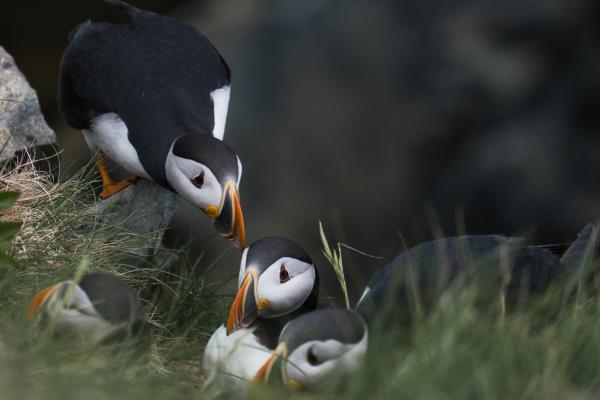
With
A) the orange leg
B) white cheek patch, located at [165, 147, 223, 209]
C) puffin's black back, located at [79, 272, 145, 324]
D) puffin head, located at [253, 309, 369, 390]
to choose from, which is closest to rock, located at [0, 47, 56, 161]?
the orange leg

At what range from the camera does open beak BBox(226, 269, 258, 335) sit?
3.78 m

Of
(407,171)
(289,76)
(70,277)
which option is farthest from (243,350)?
(289,76)

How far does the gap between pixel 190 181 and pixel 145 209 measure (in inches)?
31.2

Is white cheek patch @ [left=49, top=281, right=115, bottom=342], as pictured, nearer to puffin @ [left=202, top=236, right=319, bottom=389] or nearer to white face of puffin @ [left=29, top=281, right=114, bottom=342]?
white face of puffin @ [left=29, top=281, right=114, bottom=342]

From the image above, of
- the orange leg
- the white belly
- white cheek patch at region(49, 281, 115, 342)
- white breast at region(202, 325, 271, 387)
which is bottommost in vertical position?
the orange leg

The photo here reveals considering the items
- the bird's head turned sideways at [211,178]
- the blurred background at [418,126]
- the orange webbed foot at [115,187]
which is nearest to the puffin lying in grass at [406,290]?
the bird's head turned sideways at [211,178]

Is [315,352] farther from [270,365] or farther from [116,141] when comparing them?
[116,141]

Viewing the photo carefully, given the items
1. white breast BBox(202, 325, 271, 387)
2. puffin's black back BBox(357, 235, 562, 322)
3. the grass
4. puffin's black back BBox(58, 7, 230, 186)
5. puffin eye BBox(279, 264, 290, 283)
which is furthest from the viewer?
puffin's black back BBox(58, 7, 230, 186)

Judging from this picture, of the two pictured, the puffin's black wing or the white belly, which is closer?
the puffin's black wing

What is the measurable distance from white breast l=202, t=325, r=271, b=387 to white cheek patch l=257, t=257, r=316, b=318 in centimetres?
15

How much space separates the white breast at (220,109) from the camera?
481cm

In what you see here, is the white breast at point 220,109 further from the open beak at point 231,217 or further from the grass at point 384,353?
the grass at point 384,353

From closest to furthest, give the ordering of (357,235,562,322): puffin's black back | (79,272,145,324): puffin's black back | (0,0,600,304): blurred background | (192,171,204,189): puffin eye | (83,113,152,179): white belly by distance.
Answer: (79,272,145,324): puffin's black back < (357,235,562,322): puffin's black back < (192,171,204,189): puffin eye < (83,113,152,179): white belly < (0,0,600,304): blurred background

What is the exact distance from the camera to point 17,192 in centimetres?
370
